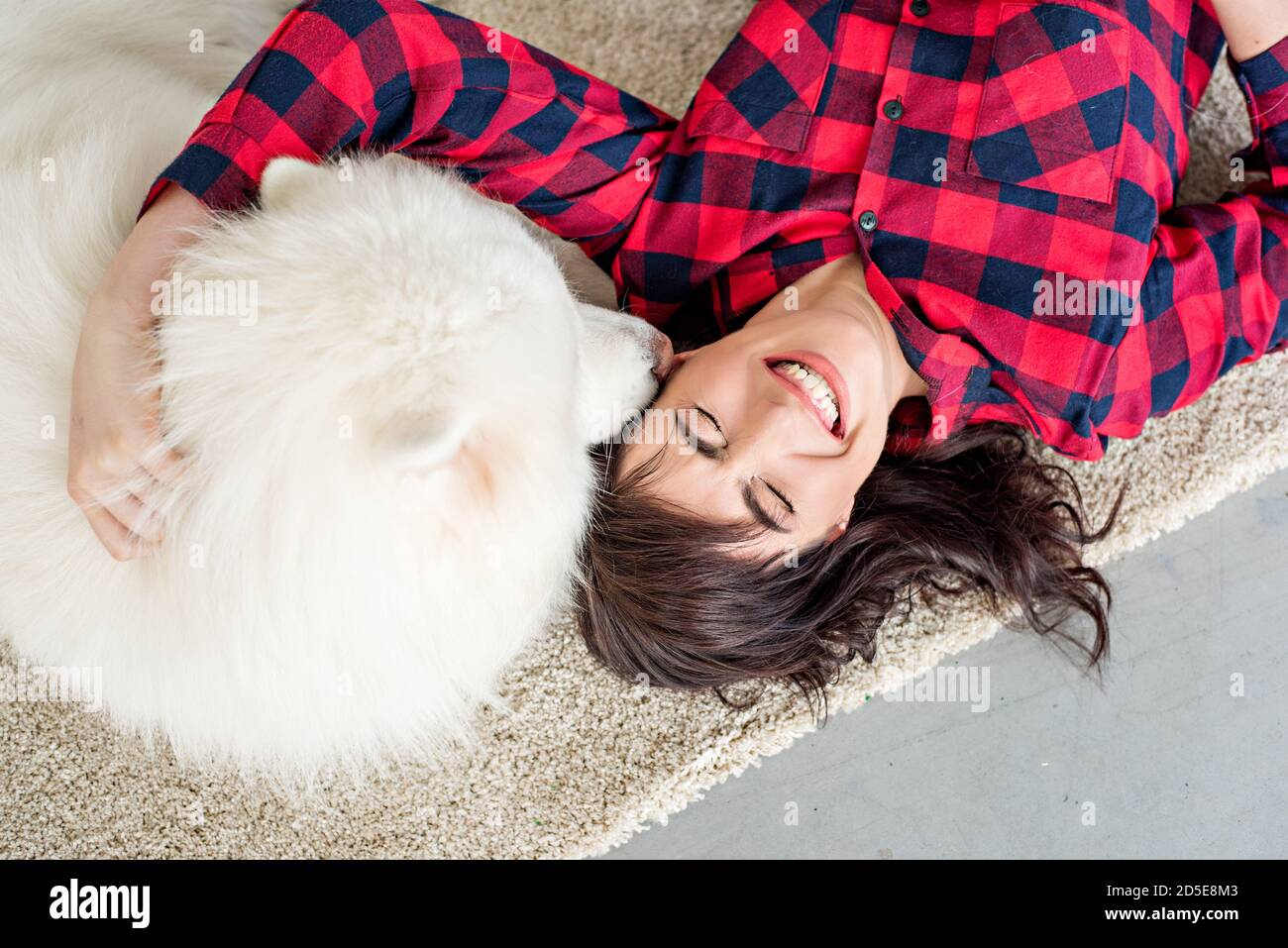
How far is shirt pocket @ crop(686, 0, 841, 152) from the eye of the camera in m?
1.37

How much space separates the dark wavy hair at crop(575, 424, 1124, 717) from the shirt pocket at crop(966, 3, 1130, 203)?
1.47 feet

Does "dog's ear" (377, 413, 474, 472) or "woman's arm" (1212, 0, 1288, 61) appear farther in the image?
"woman's arm" (1212, 0, 1288, 61)

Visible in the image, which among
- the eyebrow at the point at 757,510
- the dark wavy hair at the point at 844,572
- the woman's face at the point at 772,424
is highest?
the woman's face at the point at 772,424

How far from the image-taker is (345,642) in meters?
0.99

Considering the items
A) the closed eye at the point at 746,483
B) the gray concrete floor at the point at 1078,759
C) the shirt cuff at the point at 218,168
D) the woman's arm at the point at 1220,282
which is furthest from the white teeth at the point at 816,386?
the shirt cuff at the point at 218,168

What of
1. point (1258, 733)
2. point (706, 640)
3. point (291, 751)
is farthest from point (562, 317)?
point (1258, 733)

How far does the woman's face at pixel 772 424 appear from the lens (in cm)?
120

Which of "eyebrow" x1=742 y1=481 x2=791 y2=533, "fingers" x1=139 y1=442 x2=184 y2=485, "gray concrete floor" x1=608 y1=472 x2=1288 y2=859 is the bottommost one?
"gray concrete floor" x1=608 y1=472 x2=1288 y2=859

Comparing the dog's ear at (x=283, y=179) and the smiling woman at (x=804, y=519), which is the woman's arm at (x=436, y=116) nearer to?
the dog's ear at (x=283, y=179)

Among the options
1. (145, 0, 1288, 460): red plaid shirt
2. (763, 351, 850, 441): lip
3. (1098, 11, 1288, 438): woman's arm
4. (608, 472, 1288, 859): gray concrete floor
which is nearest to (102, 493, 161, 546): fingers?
(145, 0, 1288, 460): red plaid shirt

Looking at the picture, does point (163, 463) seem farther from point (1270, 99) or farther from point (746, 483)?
point (1270, 99)

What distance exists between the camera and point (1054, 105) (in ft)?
4.25

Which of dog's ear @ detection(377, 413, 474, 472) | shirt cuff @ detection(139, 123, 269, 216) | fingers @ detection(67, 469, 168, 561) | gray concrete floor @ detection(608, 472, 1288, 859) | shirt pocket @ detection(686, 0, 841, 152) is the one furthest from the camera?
gray concrete floor @ detection(608, 472, 1288, 859)

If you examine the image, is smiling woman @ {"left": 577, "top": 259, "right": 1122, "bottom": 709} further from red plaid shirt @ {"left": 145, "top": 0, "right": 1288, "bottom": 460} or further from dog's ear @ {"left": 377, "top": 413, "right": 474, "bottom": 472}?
dog's ear @ {"left": 377, "top": 413, "right": 474, "bottom": 472}
